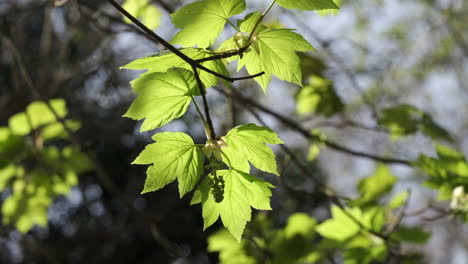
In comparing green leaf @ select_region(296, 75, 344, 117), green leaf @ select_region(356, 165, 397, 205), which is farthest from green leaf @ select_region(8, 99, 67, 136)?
green leaf @ select_region(356, 165, 397, 205)

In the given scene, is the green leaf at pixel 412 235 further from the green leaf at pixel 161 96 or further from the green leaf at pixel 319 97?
the green leaf at pixel 161 96

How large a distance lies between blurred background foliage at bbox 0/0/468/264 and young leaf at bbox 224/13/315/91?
0.37ft

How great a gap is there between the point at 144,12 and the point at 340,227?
112cm

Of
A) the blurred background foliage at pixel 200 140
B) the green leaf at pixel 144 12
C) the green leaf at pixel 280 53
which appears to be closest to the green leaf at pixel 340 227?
the blurred background foliage at pixel 200 140

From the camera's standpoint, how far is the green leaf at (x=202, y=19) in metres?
0.65

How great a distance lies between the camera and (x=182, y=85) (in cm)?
67

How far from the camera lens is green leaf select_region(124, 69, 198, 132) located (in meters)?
0.66

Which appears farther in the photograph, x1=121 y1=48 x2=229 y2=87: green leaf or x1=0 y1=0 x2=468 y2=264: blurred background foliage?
x1=0 y1=0 x2=468 y2=264: blurred background foliage

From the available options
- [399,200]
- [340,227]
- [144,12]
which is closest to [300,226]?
[340,227]

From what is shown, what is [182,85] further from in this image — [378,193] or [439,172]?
[378,193]

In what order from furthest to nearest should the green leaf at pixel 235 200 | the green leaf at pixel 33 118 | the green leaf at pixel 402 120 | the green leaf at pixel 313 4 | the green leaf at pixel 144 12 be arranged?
the green leaf at pixel 402 120, the green leaf at pixel 33 118, the green leaf at pixel 144 12, the green leaf at pixel 235 200, the green leaf at pixel 313 4

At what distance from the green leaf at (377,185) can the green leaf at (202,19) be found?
3.47 feet

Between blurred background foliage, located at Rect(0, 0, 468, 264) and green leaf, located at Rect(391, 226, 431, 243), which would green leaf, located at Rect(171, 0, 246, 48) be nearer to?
blurred background foliage, located at Rect(0, 0, 468, 264)

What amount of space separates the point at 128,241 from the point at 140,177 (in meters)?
0.93
